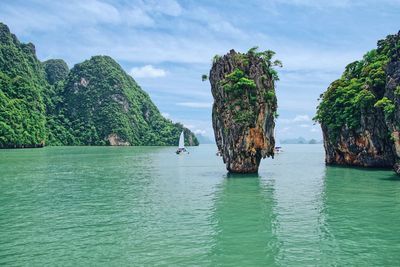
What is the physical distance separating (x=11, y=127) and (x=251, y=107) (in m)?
103

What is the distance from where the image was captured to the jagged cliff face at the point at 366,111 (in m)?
40.3

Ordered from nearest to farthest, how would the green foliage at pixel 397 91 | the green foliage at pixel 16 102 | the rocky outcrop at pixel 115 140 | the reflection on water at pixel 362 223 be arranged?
the reflection on water at pixel 362 223, the green foliage at pixel 397 91, the green foliage at pixel 16 102, the rocky outcrop at pixel 115 140

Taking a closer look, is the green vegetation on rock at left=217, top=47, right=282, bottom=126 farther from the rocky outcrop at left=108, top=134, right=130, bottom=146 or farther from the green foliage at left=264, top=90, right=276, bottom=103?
the rocky outcrop at left=108, top=134, right=130, bottom=146

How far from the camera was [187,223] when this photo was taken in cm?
1938

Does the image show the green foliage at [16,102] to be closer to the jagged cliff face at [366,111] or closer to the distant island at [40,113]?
the distant island at [40,113]

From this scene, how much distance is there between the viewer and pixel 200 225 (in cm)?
1891

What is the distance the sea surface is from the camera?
14.1 meters

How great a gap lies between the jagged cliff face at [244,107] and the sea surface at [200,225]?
30.5 feet

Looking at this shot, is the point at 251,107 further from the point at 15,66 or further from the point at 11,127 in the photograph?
the point at 15,66

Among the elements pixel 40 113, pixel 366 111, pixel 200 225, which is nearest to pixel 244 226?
pixel 200 225

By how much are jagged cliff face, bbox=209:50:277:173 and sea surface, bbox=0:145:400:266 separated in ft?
30.5

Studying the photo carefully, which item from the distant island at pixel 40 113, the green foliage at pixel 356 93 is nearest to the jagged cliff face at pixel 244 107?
the green foliage at pixel 356 93

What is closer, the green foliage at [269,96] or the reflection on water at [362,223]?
the reflection on water at [362,223]

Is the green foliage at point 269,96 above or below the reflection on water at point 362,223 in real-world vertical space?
above
